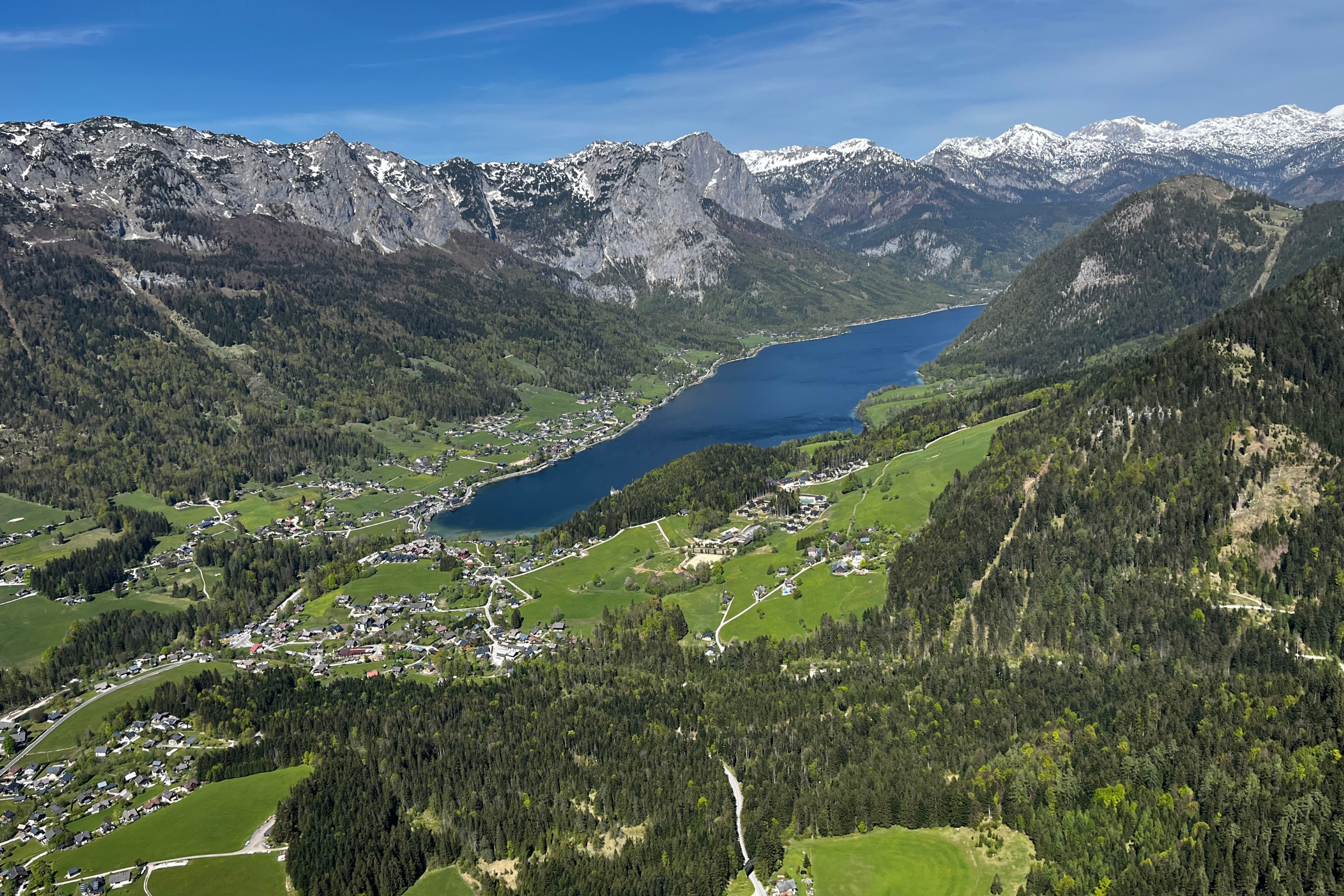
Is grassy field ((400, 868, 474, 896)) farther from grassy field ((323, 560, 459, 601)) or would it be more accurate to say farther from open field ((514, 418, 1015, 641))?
grassy field ((323, 560, 459, 601))

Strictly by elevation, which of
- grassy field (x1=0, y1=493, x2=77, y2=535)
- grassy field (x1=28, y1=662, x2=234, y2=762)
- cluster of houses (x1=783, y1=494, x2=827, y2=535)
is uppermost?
grassy field (x1=0, y1=493, x2=77, y2=535)

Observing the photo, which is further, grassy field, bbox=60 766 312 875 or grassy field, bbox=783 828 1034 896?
A: grassy field, bbox=60 766 312 875

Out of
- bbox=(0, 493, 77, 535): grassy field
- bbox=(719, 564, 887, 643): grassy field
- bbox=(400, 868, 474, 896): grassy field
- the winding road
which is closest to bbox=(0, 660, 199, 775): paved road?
bbox=(400, 868, 474, 896): grassy field

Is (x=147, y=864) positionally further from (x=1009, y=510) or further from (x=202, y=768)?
(x=1009, y=510)

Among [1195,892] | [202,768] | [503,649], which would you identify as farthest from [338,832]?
[1195,892]

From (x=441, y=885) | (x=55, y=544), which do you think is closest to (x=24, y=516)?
(x=55, y=544)

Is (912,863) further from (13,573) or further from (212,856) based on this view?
(13,573)

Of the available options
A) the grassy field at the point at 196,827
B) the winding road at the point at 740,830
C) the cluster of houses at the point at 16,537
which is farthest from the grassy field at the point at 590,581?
the cluster of houses at the point at 16,537
